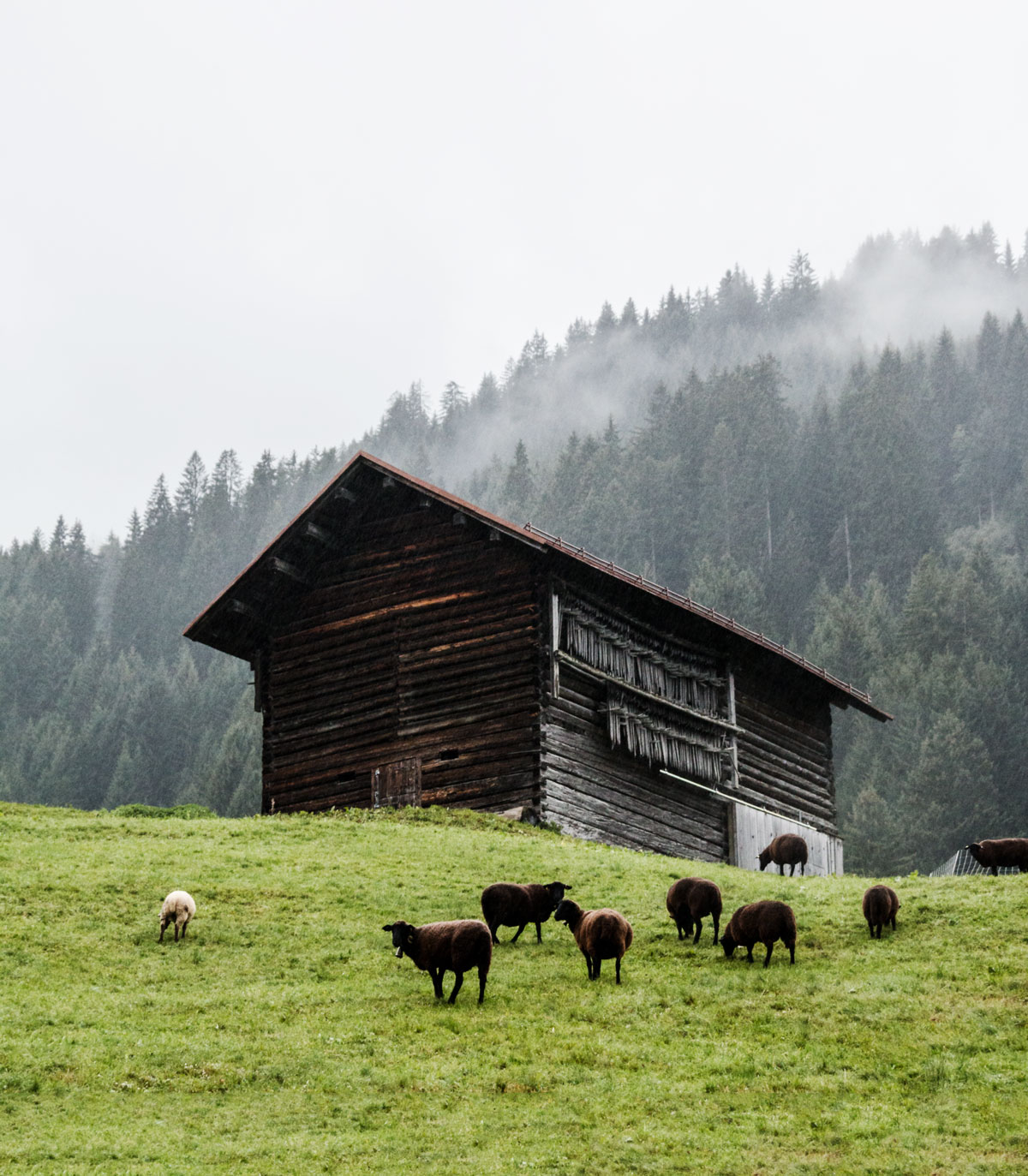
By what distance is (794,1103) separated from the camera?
46.2 feet

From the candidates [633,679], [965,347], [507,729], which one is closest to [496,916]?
[507,729]

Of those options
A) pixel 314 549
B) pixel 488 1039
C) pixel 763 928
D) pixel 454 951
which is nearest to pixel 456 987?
pixel 454 951

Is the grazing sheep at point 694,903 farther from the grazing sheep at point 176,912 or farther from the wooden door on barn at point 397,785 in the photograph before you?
the wooden door on barn at point 397,785

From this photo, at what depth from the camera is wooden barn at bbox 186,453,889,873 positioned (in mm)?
34500

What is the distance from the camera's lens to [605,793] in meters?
35.0

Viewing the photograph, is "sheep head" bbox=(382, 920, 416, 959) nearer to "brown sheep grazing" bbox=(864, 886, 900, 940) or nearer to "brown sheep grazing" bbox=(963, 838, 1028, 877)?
"brown sheep grazing" bbox=(864, 886, 900, 940)

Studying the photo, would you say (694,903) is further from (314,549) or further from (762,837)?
(314,549)

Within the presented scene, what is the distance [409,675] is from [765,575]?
8008 cm

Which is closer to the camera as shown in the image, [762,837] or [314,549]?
[314,549]

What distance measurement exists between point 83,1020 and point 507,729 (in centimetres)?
1841

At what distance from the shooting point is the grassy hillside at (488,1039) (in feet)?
42.9

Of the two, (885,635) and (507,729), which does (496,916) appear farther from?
(885,635)

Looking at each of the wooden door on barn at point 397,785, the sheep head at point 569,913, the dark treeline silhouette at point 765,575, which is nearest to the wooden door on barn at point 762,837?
the wooden door on barn at point 397,785

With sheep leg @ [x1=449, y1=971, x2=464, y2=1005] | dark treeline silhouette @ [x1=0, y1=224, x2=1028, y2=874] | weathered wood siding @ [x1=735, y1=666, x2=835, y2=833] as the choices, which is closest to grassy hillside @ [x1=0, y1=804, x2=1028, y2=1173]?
sheep leg @ [x1=449, y1=971, x2=464, y2=1005]
